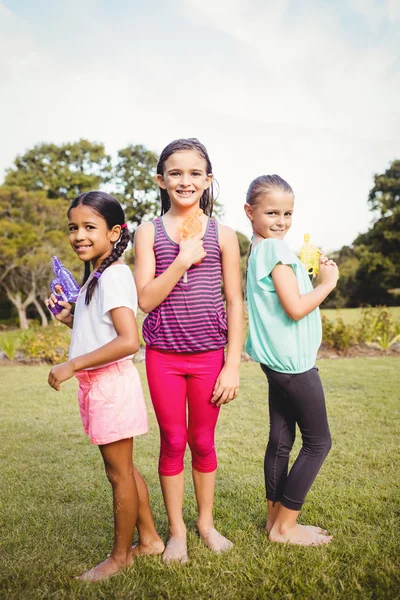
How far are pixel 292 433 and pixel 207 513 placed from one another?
0.57 m

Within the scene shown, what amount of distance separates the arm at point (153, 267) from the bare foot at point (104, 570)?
44.1 inches

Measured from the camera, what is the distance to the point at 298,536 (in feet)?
7.25

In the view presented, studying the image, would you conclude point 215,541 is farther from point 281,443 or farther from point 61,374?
point 61,374

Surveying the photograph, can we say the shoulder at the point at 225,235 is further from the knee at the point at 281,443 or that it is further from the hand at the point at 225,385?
the knee at the point at 281,443

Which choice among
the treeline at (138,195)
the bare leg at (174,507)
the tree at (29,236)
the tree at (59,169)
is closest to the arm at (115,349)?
the bare leg at (174,507)

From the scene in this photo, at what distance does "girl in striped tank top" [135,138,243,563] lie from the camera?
81.2 inches

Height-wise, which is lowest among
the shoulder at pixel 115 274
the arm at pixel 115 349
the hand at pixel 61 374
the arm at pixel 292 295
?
the hand at pixel 61 374

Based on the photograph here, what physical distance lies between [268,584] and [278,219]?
156cm

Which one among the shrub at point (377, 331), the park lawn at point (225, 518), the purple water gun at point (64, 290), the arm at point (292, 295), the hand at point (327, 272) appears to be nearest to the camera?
the park lawn at point (225, 518)

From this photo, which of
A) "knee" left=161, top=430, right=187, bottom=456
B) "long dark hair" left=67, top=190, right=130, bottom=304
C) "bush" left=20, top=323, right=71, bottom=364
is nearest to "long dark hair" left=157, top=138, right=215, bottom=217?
"long dark hair" left=67, top=190, right=130, bottom=304

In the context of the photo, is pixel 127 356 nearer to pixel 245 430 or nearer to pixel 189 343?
pixel 189 343

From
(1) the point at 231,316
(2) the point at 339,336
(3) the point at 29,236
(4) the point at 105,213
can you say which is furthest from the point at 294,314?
(3) the point at 29,236

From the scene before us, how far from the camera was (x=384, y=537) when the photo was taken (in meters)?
2.26

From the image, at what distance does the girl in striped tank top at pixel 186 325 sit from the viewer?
2062mm
